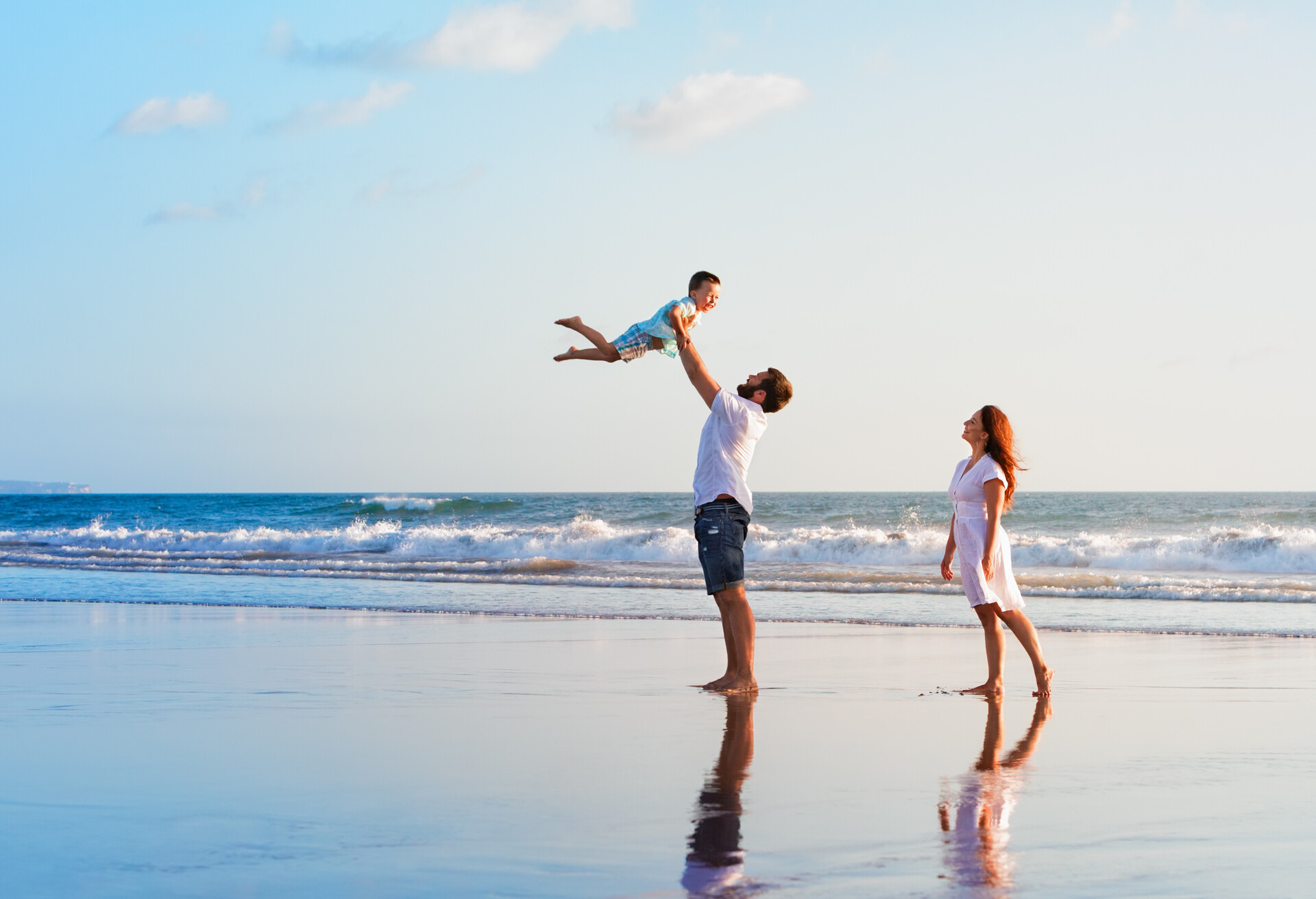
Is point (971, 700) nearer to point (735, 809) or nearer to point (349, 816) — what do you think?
point (735, 809)

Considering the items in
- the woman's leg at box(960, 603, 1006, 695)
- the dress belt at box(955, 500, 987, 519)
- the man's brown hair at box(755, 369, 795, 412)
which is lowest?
the woman's leg at box(960, 603, 1006, 695)

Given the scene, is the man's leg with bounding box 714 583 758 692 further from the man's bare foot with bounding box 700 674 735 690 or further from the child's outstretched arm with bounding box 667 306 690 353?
the child's outstretched arm with bounding box 667 306 690 353

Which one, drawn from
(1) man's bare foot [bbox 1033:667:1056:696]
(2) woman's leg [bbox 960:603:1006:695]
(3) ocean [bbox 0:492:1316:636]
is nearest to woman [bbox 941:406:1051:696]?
(2) woman's leg [bbox 960:603:1006:695]

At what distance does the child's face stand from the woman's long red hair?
178 centimetres

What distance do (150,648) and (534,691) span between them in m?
3.45

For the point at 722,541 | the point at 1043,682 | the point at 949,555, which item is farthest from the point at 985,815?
the point at 949,555

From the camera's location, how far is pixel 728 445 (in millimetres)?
6332

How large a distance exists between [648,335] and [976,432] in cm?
211

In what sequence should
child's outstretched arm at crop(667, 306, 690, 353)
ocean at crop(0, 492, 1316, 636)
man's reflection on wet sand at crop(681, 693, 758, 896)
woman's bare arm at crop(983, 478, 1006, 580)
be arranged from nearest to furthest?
man's reflection on wet sand at crop(681, 693, 758, 896) → child's outstretched arm at crop(667, 306, 690, 353) → woman's bare arm at crop(983, 478, 1006, 580) → ocean at crop(0, 492, 1316, 636)

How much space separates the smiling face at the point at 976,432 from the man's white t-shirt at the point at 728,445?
129 centimetres

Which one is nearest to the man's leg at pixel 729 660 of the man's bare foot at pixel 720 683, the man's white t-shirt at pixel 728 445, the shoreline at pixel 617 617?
the man's bare foot at pixel 720 683

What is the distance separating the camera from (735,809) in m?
3.73

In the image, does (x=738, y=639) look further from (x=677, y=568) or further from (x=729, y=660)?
(x=677, y=568)

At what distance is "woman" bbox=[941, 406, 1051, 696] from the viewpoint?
6.57 metres
